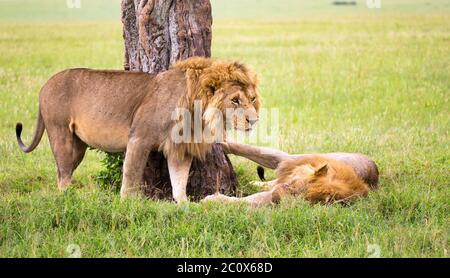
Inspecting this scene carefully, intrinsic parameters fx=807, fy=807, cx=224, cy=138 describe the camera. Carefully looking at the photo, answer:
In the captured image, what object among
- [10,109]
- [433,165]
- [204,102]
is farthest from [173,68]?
[10,109]

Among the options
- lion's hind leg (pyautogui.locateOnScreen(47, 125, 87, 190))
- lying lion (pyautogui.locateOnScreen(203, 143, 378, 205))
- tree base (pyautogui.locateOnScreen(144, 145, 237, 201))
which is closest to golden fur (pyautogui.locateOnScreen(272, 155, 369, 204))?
lying lion (pyautogui.locateOnScreen(203, 143, 378, 205))

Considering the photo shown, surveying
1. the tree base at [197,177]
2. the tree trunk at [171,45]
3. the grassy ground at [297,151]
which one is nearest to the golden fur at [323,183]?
the grassy ground at [297,151]

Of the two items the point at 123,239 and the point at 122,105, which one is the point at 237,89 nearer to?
the point at 122,105

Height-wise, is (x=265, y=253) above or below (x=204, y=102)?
below

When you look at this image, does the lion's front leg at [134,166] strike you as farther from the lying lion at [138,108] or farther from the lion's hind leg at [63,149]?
the lion's hind leg at [63,149]

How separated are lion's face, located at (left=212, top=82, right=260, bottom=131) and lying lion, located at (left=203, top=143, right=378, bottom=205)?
2.19 feet

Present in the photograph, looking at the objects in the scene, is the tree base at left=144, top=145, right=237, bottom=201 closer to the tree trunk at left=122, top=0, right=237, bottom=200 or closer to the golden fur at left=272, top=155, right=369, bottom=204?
the tree trunk at left=122, top=0, right=237, bottom=200

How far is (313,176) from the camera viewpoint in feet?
22.3

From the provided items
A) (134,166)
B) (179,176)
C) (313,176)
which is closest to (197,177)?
(179,176)

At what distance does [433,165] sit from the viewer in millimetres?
8312

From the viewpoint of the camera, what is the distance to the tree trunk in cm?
712

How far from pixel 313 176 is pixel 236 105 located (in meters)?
0.97

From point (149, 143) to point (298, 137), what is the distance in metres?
3.96

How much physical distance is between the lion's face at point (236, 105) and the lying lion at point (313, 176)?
2.19 ft
